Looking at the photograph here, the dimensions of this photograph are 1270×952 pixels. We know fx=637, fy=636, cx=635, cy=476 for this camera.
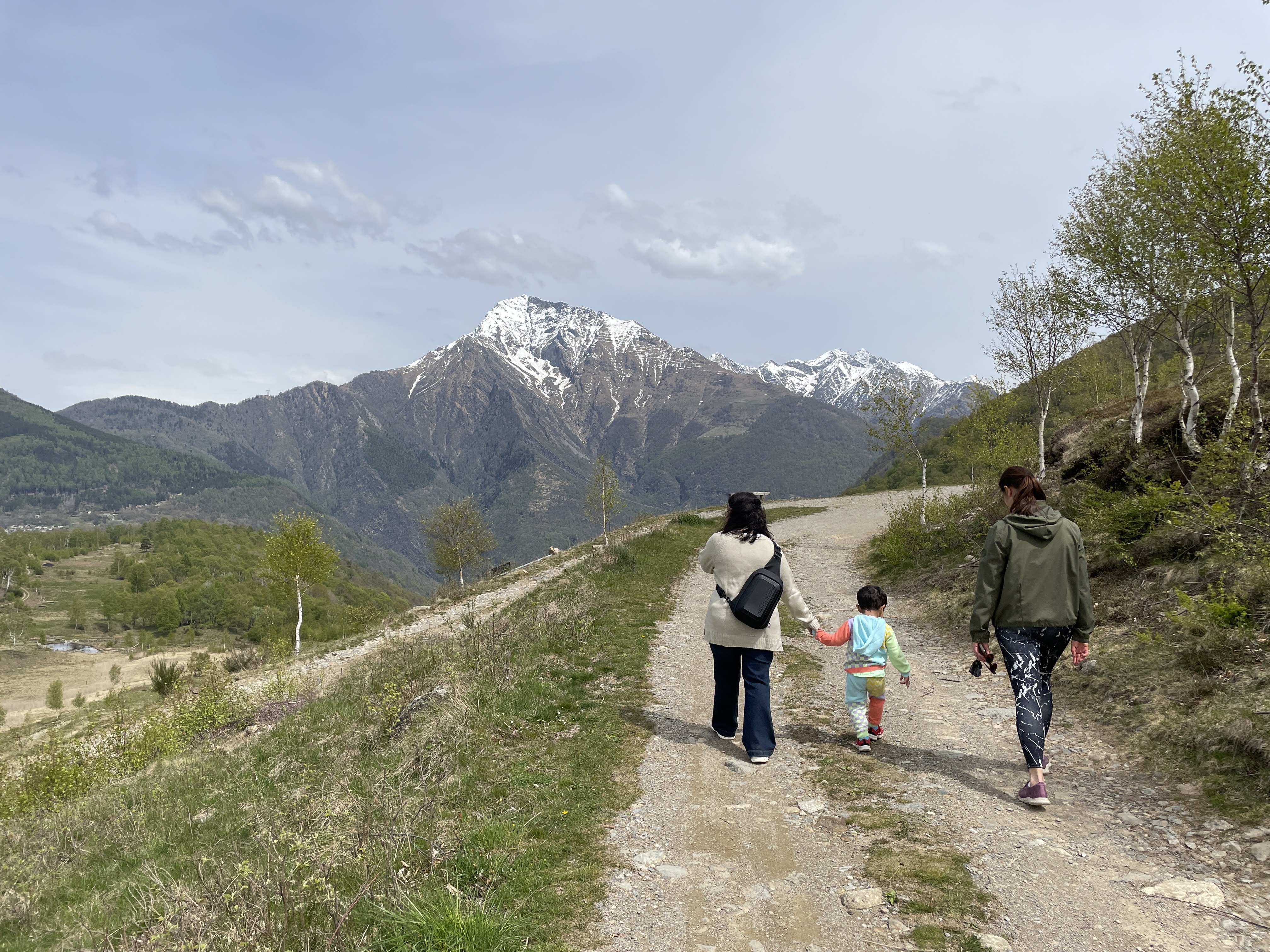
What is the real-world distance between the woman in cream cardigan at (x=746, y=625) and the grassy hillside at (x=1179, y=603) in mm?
3947

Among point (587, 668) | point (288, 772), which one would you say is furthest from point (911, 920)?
point (288, 772)

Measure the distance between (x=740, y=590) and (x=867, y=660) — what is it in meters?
1.86

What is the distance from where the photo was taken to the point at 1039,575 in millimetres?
6270

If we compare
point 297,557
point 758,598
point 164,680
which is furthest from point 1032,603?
point 297,557

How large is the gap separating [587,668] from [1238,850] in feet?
29.0

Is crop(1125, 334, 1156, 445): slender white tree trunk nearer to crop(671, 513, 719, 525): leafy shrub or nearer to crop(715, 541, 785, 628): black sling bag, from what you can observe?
crop(715, 541, 785, 628): black sling bag

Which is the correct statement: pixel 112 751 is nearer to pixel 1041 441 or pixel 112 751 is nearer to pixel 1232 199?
pixel 1232 199

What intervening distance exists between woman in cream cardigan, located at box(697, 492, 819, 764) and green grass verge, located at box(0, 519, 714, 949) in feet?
5.14

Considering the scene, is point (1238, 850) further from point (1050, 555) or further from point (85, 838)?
point (85, 838)

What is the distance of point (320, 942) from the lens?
14.0 feet

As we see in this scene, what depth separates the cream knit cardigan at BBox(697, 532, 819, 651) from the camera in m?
7.31

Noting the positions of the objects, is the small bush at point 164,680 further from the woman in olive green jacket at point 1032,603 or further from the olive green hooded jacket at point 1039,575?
the olive green hooded jacket at point 1039,575

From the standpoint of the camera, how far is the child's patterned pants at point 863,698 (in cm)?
770

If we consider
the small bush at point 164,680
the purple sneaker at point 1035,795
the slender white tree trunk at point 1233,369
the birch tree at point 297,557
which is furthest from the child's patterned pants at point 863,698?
the birch tree at point 297,557
